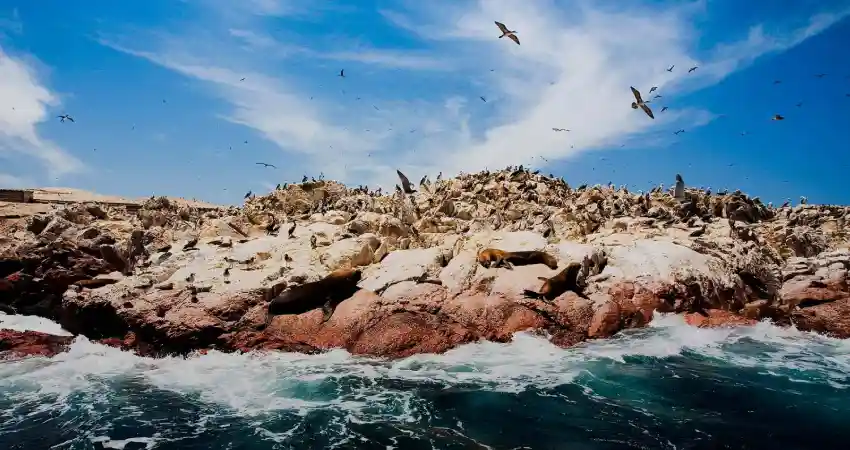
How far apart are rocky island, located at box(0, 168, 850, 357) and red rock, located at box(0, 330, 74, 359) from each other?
6 cm

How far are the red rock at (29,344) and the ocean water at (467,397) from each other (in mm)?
562

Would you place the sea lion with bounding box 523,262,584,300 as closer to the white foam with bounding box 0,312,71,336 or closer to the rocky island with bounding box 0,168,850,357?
the rocky island with bounding box 0,168,850,357

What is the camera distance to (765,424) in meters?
8.91

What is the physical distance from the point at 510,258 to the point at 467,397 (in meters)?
6.15

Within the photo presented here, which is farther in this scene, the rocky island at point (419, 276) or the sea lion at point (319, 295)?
the sea lion at point (319, 295)

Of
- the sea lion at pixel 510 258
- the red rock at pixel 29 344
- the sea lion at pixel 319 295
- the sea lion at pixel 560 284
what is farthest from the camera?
the sea lion at pixel 510 258

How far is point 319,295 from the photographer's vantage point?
49.7 ft

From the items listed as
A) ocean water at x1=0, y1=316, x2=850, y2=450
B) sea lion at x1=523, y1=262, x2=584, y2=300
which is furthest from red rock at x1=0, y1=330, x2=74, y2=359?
sea lion at x1=523, y1=262, x2=584, y2=300

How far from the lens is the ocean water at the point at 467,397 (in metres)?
8.65

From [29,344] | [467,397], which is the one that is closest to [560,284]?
[467,397]

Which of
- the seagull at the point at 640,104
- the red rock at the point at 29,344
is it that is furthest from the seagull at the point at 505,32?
the red rock at the point at 29,344

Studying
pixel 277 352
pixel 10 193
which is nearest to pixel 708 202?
pixel 277 352

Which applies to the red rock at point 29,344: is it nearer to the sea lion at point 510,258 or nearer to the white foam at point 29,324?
the white foam at point 29,324

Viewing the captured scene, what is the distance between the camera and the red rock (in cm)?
1407
